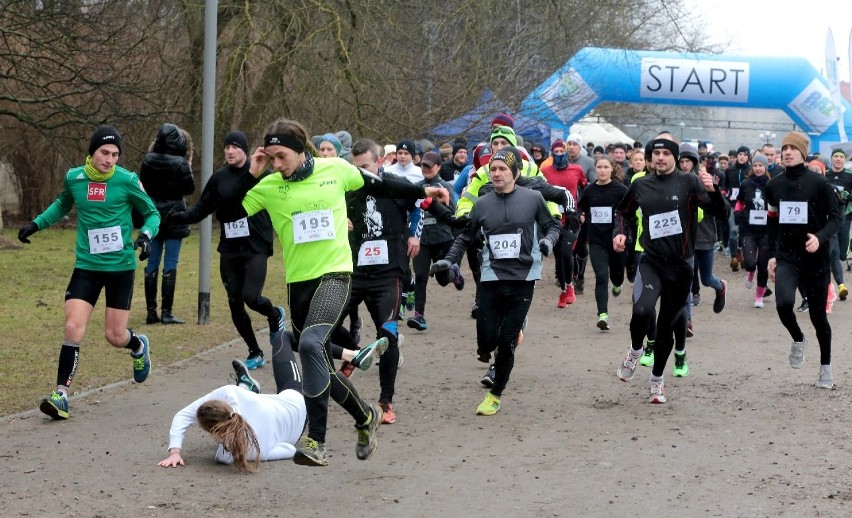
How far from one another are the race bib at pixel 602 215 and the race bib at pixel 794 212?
425 centimetres

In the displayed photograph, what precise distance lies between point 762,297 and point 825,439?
27.7 ft

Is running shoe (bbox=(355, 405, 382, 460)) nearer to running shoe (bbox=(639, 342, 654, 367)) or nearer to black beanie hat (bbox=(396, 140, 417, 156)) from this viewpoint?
running shoe (bbox=(639, 342, 654, 367))

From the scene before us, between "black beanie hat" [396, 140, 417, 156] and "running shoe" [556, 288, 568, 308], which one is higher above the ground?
"black beanie hat" [396, 140, 417, 156]

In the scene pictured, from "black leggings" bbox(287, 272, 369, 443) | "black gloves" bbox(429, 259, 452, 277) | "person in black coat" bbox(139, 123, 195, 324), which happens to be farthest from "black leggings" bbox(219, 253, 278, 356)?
"black leggings" bbox(287, 272, 369, 443)

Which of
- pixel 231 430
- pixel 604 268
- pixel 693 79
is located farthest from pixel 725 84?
pixel 231 430

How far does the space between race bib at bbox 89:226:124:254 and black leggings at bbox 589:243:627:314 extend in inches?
246

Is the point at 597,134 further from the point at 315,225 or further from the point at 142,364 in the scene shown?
the point at 315,225

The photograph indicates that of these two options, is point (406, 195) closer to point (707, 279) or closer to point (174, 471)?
point (174, 471)

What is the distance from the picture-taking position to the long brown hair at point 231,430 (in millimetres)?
7047

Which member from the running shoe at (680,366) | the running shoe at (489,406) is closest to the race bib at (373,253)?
the running shoe at (489,406)

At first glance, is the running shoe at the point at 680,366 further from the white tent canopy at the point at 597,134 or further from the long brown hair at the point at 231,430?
the white tent canopy at the point at 597,134

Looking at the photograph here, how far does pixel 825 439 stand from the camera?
8039 millimetres

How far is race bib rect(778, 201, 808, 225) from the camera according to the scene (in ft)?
32.4

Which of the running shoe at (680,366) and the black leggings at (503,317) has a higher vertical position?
the black leggings at (503,317)
